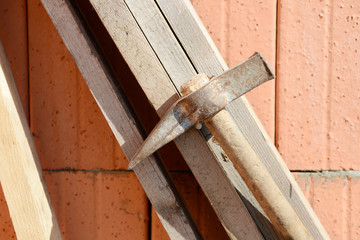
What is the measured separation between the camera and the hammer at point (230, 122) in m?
0.52

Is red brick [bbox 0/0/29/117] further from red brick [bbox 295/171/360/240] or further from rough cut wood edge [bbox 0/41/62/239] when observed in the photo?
red brick [bbox 295/171/360/240]

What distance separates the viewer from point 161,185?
2.19 feet

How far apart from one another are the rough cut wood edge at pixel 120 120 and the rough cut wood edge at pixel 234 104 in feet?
0.68

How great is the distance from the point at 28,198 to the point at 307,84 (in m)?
0.86

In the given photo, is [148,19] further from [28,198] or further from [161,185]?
[28,198]

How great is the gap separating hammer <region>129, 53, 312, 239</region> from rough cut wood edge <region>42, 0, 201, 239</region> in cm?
10

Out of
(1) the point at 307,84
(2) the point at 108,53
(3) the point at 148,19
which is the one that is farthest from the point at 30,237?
(1) the point at 307,84

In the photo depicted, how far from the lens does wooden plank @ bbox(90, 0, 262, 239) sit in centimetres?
60

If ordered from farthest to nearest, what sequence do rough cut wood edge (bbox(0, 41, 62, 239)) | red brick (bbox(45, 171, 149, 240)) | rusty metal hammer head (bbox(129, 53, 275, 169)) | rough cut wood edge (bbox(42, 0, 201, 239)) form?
red brick (bbox(45, 171, 149, 240)) < rough cut wood edge (bbox(0, 41, 62, 239)) < rough cut wood edge (bbox(42, 0, 201, 239)) < rusty metal hammer head (bbox(129, 53, 275, 169))

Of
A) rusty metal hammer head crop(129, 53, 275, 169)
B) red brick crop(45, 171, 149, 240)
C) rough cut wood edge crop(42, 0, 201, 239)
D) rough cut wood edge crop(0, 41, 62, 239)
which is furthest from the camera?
red brick crop(45, 171, 149, 240)

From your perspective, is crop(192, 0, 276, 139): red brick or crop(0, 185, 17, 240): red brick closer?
crop(192, 0, 276, 139): red brick

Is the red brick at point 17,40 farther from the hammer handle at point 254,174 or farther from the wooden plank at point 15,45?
the hammer handle at point 254,174

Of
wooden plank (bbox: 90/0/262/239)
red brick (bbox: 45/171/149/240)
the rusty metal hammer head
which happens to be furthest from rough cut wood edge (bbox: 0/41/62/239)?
the rusty metal hammer head

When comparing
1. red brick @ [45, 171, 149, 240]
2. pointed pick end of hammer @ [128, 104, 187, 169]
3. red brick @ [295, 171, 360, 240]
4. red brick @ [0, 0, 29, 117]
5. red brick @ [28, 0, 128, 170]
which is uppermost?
red brick @ [0, 0, 29, 117]
